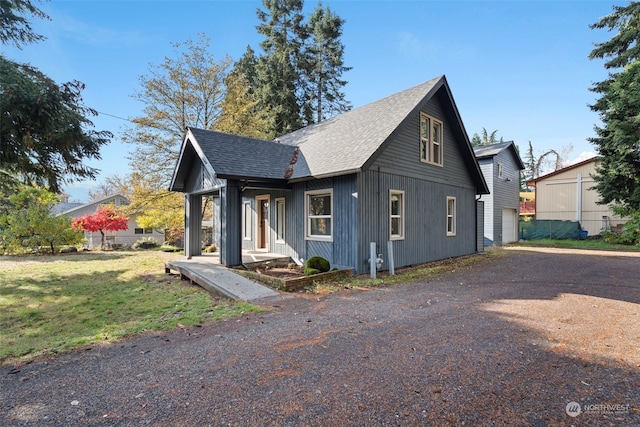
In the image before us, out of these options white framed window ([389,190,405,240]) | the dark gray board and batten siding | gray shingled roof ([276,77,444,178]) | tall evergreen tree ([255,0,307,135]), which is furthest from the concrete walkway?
tall evergreen tree ([255,0,307,135])

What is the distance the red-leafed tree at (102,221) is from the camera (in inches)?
808

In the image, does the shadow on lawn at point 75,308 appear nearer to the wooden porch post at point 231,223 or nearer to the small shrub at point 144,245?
the wooden porch post at point 231,223

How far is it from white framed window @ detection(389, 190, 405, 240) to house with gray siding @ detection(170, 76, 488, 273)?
3cm

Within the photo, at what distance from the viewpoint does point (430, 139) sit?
12070mm

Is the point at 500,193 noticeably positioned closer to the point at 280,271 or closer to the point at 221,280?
the point at 280,271

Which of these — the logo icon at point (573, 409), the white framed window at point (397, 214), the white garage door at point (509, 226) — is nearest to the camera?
the logo icon at point (573, 409)

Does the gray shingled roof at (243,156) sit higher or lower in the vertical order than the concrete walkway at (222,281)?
higher

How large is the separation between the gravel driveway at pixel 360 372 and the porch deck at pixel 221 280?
1.26 m

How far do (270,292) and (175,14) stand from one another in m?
11.4

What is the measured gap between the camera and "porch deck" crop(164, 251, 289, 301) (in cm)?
713

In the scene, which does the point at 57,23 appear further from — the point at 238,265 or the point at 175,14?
the point at 238,265

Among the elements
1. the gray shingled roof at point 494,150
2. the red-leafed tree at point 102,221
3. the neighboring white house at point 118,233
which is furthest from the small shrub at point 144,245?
the gray shingled roof at point 494,150

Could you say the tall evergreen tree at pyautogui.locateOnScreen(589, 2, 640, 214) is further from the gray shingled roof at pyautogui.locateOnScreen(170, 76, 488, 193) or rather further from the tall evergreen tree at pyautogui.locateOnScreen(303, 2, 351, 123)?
the tall evergreen tree at pyautogui.locateOnScreen(303, 2, 351, 123)

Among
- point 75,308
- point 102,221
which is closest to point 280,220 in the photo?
point 75,308
